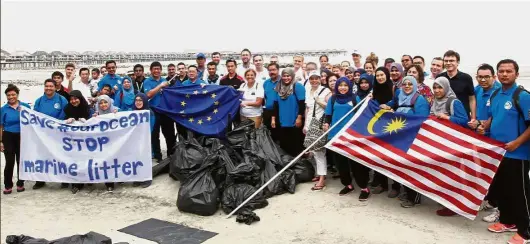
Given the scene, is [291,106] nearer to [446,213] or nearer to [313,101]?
[313,101]

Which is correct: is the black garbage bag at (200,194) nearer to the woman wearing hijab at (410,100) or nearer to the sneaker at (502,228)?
the woman wearing hijab at (410,100)

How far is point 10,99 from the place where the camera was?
5.89 metres

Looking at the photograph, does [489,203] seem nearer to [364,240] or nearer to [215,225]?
[364,240]

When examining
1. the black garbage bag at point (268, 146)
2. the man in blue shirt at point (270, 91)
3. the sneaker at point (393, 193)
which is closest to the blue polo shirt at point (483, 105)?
the sneaker at point (393, 193)

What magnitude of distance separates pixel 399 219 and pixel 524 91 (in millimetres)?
1847

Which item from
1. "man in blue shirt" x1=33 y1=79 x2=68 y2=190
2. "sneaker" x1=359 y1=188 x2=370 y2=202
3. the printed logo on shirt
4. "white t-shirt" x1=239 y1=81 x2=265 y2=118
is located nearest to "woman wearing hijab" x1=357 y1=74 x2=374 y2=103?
"sneaker" x1=359 y1=188 x2=370 y2=202

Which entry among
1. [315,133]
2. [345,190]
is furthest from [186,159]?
[345,190]

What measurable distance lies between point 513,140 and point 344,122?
194cm

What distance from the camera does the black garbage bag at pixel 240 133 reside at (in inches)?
240

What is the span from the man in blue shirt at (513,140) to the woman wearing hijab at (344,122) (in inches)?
62.4

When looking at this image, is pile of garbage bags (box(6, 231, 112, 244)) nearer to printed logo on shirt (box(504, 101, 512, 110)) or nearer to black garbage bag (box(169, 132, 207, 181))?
black garbage bag (box(169, 132, 207, 181))

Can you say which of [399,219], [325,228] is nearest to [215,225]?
[325,228]

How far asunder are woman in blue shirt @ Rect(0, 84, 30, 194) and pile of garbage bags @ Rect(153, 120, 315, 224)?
209 cm

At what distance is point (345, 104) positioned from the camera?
525 centimetres
